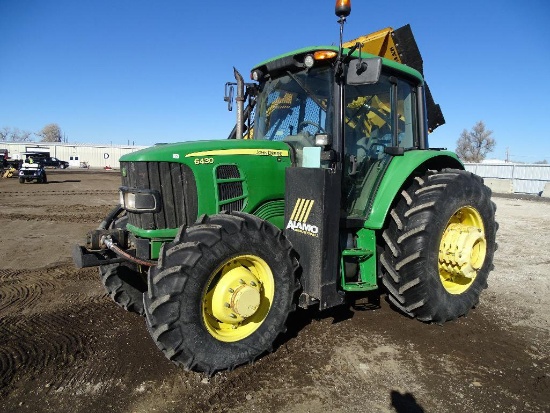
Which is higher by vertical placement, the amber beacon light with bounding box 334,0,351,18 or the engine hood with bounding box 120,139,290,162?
the amber beacon light with bounding box 334,0,351,18

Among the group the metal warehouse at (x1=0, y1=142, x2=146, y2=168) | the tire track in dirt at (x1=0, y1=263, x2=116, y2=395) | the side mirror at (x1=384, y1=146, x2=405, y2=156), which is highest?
the metal warehouse at (x1=0, y1=142, x2=146, y2=168)

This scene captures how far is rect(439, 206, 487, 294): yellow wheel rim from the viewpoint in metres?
3.91

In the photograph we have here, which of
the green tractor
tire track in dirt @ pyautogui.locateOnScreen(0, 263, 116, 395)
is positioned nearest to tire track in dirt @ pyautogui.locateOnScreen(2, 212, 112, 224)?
tire track in dirt @ pyautogui.locateOnScreen(0, 263, 116, 395)

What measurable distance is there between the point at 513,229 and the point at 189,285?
31.5 feet

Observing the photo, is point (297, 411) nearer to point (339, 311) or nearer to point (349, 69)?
point (339, 311)

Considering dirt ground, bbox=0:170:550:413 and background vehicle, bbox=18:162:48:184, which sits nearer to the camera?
dirt ground, bbox=0:170:550:413

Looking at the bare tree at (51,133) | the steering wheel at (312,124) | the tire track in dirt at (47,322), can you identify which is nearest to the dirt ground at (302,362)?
the tire track in dirt at (47,322)

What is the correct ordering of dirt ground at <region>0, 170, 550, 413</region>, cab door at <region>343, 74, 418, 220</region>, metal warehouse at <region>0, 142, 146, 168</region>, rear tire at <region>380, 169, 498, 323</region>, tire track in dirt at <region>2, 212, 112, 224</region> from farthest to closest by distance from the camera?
1. metal warehouse at <region>0, 142, 146, 168</region>
2. tire track in dirt at <region>2, 212, 112, 224</region>
3. cab door at <region>343, 74, 418, 220</region>
4. rear tire at <region>380, 169, 498, 323</region>
5. dirt ground at <region>0, 170, 550, 413</region>

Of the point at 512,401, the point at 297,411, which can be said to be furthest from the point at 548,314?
the point at 297,411

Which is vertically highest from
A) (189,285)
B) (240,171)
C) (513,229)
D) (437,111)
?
(437,111)

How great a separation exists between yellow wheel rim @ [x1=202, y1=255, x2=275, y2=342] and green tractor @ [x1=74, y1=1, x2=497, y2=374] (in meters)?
0.01

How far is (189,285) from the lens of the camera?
8.79 feet

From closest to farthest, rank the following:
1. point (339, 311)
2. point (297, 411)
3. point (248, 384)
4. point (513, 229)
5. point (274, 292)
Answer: point (297, 411)
point (248, 384)
point (274, 292)
point (339, 311)
point (513, 229)

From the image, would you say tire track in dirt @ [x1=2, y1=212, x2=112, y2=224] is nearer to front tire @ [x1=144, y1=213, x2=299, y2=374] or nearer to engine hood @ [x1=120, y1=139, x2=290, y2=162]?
engine hood @ [x1=120, y1=139, x2=290, y2=162]
